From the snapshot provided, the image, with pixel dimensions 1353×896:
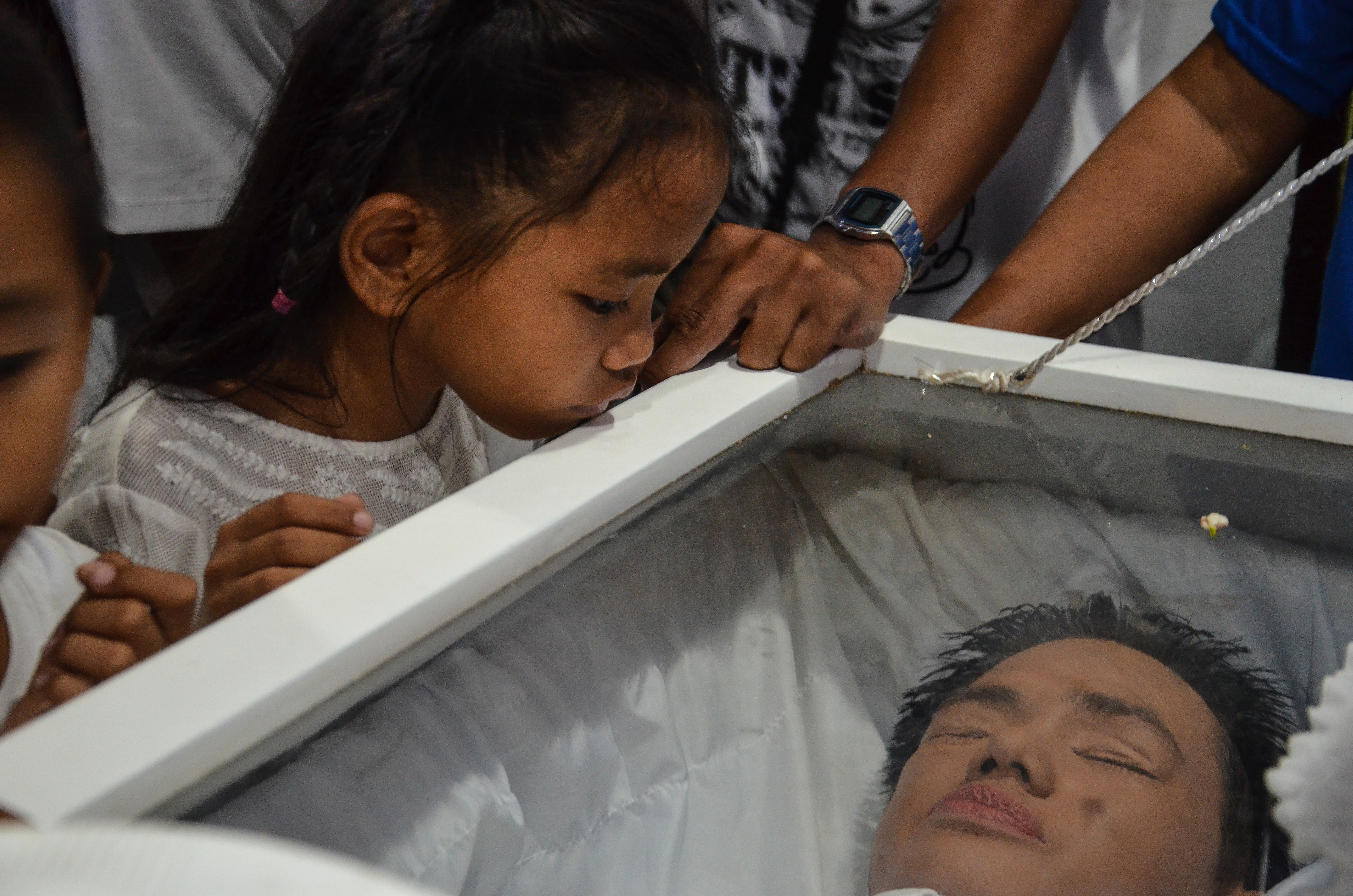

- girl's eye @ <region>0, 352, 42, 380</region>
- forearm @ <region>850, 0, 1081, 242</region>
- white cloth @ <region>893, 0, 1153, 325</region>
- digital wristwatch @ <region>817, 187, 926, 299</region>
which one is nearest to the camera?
girl's eye @ <region>0, 352, 42, 380</region>

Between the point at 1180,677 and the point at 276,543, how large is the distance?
42 centimetres

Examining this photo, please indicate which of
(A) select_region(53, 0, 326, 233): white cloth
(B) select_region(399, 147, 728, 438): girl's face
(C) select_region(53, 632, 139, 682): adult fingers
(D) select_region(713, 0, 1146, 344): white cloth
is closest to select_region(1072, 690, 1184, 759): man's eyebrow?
(B) select_region(399, 147, 728, 438): girl's face

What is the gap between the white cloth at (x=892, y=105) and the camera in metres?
0.94

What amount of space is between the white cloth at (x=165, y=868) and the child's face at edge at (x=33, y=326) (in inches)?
6.3

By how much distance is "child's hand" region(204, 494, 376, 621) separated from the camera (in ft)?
1.51

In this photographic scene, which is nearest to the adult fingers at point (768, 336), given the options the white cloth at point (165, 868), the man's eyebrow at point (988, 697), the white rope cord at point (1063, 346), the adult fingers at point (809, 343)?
the adult fingers at point (809, 343)

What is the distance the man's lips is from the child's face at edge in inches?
16.2

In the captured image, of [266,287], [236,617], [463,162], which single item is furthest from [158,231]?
[236,617]

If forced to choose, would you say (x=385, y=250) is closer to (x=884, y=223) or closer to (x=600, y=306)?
(x=600, y=306)

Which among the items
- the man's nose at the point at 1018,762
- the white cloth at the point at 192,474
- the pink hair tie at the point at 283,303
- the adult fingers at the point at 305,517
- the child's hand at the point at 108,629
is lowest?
the white cloth at the point at 192,474

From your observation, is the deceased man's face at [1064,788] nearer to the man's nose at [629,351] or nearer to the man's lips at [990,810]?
the man's lips at [990,810]

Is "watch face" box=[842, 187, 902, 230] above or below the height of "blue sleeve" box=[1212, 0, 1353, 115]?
below

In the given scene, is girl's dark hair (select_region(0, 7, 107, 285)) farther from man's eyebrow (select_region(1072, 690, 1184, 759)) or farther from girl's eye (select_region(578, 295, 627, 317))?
man's eyebrow (select_region(1072, 690, 1184, 759))

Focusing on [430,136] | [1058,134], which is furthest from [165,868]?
[1058,134]
